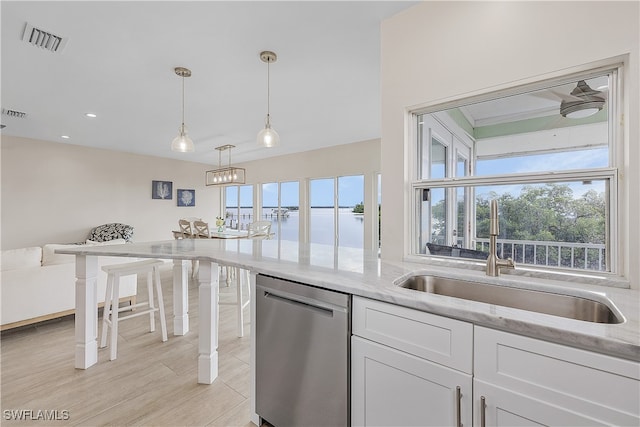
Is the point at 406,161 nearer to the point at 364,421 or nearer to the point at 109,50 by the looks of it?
the point at 364,421

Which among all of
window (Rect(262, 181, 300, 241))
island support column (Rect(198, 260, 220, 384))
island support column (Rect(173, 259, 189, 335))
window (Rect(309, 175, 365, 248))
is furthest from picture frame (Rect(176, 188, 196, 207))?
island support column (Rect(198, 260, 220, 384))

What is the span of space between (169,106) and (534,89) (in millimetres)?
3822

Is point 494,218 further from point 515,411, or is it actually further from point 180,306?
point 180,306

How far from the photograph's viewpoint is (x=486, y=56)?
1.56 meters

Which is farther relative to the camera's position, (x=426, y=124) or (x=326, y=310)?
(x=426, y=124)

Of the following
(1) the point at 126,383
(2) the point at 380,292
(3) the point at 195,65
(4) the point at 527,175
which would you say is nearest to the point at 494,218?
(4) the point at 527,175

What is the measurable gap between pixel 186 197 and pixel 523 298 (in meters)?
7.66

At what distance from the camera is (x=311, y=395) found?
1.33 metres

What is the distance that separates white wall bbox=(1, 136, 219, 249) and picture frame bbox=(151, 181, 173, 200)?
0.09m

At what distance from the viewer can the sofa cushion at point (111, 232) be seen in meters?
5.72

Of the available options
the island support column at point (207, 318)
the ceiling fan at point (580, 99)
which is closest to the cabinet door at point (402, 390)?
the island support column at point (207, 318)

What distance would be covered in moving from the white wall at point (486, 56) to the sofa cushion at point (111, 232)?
606 cm

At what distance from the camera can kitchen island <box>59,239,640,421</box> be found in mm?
797

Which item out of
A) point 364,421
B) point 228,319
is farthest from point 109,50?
point 364,421
